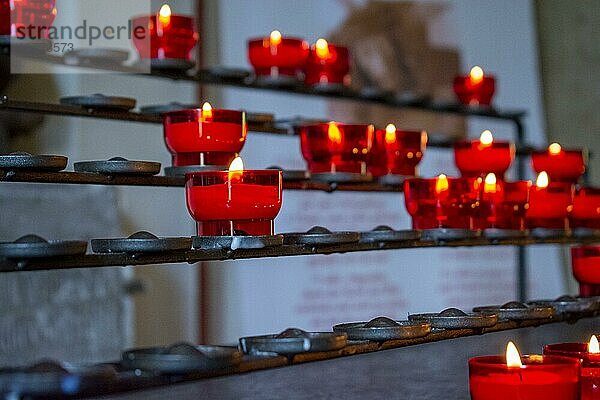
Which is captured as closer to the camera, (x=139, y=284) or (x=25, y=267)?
(x=25, y=267)

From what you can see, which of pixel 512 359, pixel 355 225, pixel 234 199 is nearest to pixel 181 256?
pixel 234 199

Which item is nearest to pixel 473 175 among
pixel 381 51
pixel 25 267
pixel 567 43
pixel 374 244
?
pixel 374 244

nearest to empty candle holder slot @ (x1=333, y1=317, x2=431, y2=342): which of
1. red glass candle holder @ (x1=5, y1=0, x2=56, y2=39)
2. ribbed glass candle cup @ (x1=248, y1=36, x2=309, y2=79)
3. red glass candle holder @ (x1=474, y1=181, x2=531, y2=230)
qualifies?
red glass candle holder @ (x1=474, y1=181, x2=531, y2=230)

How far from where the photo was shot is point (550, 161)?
1698mm

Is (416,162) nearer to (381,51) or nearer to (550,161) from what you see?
(550,161)

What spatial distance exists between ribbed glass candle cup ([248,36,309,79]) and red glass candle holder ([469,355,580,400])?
0.80 m

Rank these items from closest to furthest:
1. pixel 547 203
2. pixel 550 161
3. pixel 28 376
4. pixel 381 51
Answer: pixel 28 376, pixel 547 203, pixel 550 161, pixel 381 51

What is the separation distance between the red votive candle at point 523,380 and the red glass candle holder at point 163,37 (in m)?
0.69

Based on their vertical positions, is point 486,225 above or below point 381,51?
below

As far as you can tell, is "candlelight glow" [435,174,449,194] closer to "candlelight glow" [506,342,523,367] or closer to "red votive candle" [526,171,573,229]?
"red votive candle" [526,171,573,229]

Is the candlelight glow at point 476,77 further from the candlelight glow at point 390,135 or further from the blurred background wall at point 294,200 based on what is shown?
the blurred background wall at point 294,200

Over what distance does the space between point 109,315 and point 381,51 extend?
1004 mm

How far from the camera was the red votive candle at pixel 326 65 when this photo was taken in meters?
1.71

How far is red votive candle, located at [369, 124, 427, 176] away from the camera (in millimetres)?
1461
